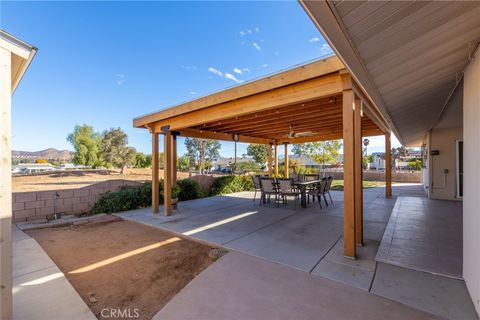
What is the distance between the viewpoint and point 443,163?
23.3 ft

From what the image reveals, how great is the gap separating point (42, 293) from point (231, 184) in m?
7.93

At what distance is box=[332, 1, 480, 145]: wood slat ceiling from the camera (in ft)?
4.67

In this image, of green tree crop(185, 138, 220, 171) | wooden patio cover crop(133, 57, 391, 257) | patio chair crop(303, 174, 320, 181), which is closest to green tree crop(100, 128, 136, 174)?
green tree crop(185, 138, 220, 171)

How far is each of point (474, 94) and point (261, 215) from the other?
173 inches

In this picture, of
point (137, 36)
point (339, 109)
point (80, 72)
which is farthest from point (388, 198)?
point (80, 72)

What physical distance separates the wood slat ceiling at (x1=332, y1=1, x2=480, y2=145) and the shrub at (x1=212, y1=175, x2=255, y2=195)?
24.3ft

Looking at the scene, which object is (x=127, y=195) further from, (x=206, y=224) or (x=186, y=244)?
(x=186, y=244)

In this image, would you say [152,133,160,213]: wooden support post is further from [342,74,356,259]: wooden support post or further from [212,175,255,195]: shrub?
[342,74,356,259]: wooden support post

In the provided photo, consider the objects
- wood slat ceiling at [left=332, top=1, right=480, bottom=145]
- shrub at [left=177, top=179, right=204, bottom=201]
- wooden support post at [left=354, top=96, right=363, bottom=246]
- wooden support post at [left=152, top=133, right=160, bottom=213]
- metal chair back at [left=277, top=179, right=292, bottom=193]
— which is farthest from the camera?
shrub at [left=177, top=179, right=204, bottom=201]

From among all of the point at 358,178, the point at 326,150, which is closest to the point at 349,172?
the point at 358,178

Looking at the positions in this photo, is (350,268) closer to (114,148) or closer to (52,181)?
(52,181)

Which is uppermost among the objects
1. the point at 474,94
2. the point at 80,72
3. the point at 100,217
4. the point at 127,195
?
the point at 80,72

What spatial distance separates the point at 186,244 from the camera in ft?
12.3

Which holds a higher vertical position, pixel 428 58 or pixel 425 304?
pixel 428 58
